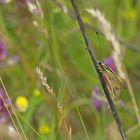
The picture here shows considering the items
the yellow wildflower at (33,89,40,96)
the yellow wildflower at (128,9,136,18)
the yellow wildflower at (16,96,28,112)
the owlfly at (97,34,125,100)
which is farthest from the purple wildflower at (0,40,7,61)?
the owlfly at (97,34,125,100)

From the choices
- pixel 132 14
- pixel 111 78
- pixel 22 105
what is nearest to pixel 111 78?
pixel 111 78

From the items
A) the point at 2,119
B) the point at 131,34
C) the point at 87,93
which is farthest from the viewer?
the point at 131,34

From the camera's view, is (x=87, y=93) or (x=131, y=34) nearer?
(x=87, y=93)

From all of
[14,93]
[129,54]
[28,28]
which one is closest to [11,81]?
[14,93]

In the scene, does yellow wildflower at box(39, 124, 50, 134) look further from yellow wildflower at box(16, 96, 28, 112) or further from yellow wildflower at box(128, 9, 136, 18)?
yellow wildflower at box(128, 9, 136, 18)

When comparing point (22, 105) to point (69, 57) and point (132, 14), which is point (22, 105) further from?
point (132, 14)

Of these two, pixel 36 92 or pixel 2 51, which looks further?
pixel 2 51

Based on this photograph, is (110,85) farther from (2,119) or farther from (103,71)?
(2,119)

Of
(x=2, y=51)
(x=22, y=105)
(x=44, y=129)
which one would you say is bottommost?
(x=44, y=129)
